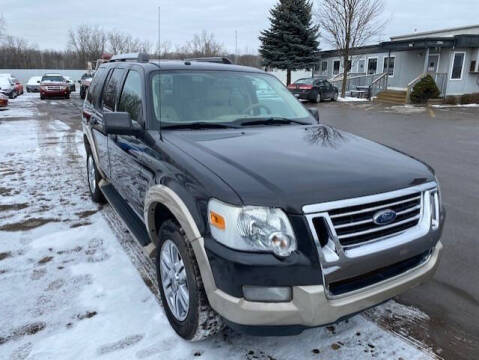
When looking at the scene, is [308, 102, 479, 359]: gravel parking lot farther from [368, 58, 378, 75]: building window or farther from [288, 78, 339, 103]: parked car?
[368, 58, 378, 75]: building window

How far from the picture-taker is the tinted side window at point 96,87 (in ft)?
16.3

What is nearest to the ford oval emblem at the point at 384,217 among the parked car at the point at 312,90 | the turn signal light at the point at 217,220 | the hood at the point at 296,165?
the hood at the point at 296,165

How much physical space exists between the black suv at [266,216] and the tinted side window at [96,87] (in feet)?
5.78

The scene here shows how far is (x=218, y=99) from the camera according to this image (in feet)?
Answer: 11.8

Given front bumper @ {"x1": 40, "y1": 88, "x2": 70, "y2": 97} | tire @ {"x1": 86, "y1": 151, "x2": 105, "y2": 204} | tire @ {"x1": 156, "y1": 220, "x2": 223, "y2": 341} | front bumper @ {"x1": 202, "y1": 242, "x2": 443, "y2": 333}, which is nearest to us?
front bumper @ {"x1": 202, "y1": 242, "x2": 443, "y2": 333}

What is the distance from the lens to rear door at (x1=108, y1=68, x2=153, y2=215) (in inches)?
127

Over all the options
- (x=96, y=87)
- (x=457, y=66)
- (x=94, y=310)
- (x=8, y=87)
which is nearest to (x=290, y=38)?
(x=457, y=66)

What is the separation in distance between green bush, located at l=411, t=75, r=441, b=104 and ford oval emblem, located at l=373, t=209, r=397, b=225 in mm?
23835

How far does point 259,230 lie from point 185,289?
0.83 metres

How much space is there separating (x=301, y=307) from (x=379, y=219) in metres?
0.70

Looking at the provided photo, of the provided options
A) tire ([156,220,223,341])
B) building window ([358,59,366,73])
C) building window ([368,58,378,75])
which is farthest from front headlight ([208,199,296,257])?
building window ([358,59,366,73])

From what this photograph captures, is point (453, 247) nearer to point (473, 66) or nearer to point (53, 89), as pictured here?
point (473, 66)

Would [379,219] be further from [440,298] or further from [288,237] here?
[440,298]

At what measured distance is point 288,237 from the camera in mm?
2018
